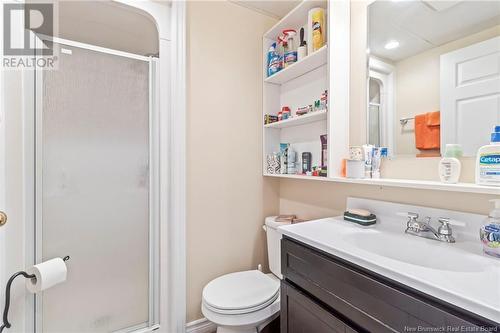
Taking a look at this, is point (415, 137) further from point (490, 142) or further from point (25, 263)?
point (25, 263)

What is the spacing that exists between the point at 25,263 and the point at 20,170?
1.47 feet

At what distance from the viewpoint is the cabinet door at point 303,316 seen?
2.68 feet

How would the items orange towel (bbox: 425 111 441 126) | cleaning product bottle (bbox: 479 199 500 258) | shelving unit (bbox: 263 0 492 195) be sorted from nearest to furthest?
cleaning product bottle (bbox: 479 199 500 258) → orange towel (bbox: 425 111 441 126) → shelving unit (bbox: 263 0 492 195)

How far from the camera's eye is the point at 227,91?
65.0 inches

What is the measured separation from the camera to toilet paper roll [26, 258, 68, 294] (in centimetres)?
105

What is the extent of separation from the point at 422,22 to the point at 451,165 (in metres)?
0.67

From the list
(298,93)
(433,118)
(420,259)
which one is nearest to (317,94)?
(298,93)

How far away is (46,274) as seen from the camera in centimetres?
106

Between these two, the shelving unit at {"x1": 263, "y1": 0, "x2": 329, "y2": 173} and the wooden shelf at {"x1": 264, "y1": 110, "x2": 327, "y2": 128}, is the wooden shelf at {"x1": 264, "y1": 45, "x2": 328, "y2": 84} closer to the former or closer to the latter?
the shelving unit at {"x1": 263, "y1": 0, "x2": 329, "y2": 173}

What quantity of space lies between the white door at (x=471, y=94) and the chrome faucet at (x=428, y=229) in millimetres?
294

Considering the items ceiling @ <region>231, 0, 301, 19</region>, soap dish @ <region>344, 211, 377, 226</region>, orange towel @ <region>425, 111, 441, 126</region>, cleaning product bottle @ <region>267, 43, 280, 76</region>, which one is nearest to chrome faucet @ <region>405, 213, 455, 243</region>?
soap dish @ <region>344, 211, 377, 226</region>

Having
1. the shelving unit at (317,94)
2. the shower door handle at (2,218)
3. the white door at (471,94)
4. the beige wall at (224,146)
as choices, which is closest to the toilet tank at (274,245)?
the beige wall at (224,146)

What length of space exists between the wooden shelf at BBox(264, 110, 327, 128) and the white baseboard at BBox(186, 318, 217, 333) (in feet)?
4.67

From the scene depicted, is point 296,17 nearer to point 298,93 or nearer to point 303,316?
point 298,93
